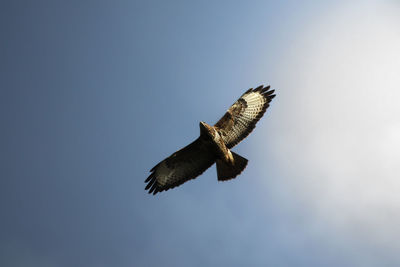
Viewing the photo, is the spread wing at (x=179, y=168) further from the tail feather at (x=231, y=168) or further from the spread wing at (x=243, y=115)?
the spread wing at (x=243, y=115)

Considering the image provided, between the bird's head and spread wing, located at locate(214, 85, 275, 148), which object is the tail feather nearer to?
spread wing, located at locate(214, 85, 275, 148)

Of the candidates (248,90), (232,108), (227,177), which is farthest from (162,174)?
(248,90)

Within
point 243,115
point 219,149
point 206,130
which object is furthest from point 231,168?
point 243,115

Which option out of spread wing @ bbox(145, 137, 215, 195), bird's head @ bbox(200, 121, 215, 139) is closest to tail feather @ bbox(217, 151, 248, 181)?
spread wing @ bbox(145, 137, 215, 195)

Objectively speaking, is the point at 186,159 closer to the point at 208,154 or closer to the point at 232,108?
the point at 208,154

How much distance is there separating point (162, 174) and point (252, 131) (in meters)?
2.68

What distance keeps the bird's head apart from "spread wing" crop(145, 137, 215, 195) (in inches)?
23.8

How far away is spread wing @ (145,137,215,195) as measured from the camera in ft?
32.7

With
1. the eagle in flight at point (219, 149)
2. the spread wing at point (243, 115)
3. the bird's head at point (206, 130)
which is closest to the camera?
the bird's head at point (206, 130)

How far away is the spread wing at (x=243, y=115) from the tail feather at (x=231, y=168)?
0.41 m

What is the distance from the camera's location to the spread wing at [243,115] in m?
9.85

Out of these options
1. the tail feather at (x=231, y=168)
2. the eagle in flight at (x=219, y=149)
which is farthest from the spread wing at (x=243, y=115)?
the tail feather at (x=231, y=168)

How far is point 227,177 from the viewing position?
980 cm

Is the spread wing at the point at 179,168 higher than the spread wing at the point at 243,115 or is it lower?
lower
